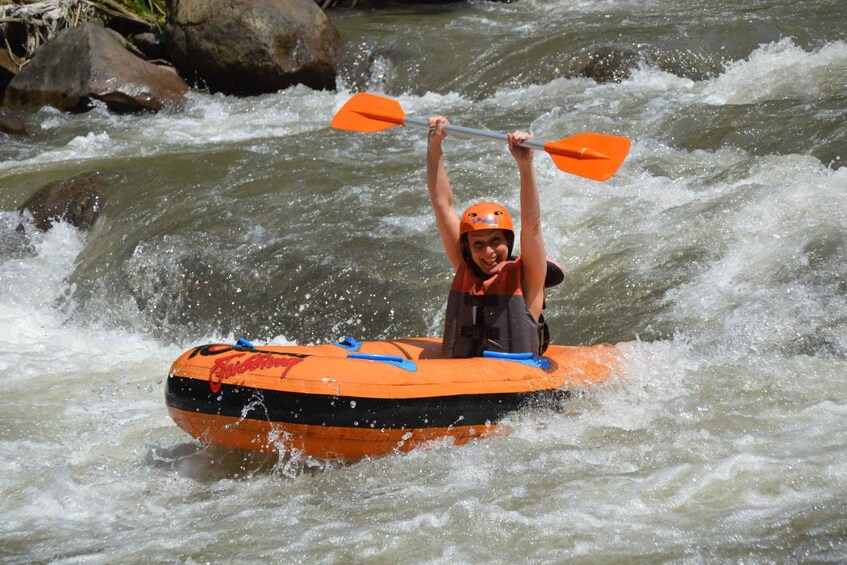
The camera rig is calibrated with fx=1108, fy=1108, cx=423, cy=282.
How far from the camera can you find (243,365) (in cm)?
408

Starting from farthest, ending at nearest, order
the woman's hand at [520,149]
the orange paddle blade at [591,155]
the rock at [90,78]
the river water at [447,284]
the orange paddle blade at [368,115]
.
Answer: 1. the rock at [90,78]
2. the orange paddle blade at [368,115]
3. the orange paddle blade at [591,155]
4. the woman's hand at [520,149]
5. the river water at [447,284]

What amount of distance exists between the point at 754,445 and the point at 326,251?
10.1ft

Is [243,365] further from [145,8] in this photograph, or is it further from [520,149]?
[145,8]

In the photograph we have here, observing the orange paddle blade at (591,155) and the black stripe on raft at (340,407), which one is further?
the orange paddle blade at (591,155)

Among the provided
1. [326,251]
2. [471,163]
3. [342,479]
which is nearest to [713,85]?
[471,163]

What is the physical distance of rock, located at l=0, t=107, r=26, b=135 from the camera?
31.4ft

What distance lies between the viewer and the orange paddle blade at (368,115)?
523 centimetres

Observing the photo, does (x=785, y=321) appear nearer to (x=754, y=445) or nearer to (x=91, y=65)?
(x=754, y=445)

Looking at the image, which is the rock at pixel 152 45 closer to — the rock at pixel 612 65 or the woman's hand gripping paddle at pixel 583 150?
the rock at pixel 612 65

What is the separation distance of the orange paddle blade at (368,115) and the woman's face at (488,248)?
36.7 inches

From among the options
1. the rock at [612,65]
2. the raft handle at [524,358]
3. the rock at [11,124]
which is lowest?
the raft handle at [524,358]

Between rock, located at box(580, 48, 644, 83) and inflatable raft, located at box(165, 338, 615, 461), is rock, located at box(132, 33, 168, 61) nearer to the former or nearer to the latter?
rock, located at box(580, 48, 644, 83)

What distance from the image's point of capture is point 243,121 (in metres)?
9.67

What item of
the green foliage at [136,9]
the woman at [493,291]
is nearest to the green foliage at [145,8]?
the green foliage at [136,9]
